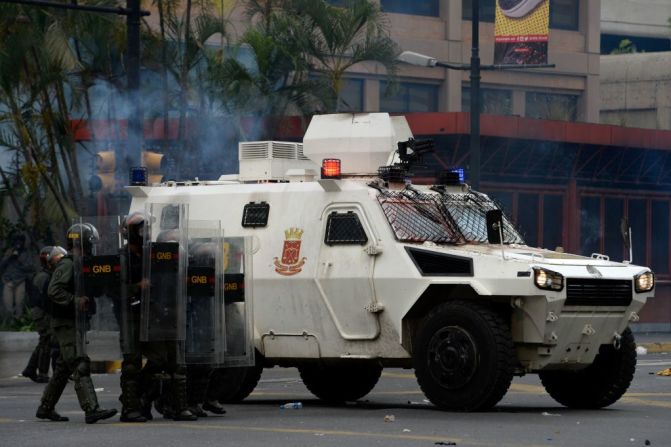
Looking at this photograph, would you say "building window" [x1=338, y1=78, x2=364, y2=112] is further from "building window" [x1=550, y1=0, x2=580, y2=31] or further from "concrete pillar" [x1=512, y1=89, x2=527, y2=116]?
"building window" [x1=550, y1=0, x2=580, y2=31]

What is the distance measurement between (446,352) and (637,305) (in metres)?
1.96

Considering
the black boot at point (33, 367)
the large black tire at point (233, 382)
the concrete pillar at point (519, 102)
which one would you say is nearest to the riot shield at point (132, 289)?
the large black tire at point (233, 382)

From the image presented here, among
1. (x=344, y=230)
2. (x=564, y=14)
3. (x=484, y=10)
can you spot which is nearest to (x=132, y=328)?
(x=344, y=230)

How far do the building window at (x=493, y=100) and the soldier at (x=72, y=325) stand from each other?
36.8 meters

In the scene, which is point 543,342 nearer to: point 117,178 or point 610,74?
point 117,178

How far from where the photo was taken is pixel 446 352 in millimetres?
15359

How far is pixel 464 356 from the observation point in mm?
15242

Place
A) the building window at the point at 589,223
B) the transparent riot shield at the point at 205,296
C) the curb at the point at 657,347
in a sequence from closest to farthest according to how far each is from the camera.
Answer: the transparent riot shield at the point at 205,296, the curb at the point at 657,347, the building window at the point at 589,223

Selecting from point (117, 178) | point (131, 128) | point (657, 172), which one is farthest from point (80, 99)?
point (657, 172)

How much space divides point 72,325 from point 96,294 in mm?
341

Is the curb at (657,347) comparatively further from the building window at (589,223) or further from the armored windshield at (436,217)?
the armored windshield at (436,217)

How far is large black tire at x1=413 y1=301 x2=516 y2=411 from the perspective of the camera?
49.2 feet

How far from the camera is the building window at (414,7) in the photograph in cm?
4912

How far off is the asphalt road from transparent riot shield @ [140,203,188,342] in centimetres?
80
